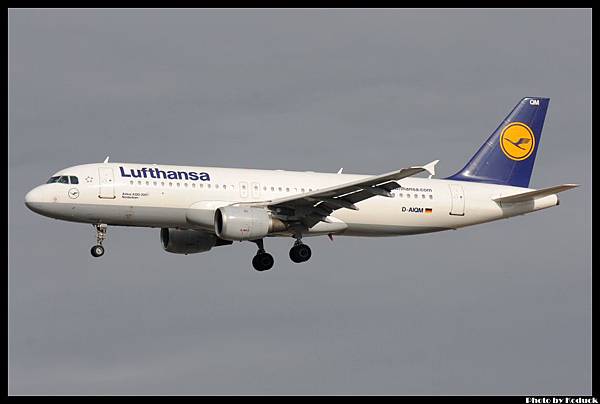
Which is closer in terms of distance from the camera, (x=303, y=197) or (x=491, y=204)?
(x=303, y=197)

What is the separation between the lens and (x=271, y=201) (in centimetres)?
5550

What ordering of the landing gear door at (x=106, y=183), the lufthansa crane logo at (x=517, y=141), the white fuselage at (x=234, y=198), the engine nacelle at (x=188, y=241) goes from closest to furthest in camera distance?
the landing gear door at (x=106, y=183)
the white fuselage at (x=234, y=198)
the engine nacelle at (x=188, y=241)
the lufthansa crane logo at (x=517, y=141)

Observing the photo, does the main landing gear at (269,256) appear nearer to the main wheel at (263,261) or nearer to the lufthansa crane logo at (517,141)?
the main wheel at (263,261)

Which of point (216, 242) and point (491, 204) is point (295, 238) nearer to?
point (216, 242)

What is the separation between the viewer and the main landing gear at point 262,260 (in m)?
58.1

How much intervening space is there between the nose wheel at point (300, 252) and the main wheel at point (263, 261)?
56.6 inches

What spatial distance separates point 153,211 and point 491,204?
14931 mm

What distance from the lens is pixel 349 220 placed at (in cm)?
5725

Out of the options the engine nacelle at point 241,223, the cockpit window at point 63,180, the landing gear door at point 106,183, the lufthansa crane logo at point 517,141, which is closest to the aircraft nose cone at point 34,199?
the cockpit window at point 63,180

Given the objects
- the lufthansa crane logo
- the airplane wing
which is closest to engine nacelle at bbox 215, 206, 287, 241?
the airplane wing

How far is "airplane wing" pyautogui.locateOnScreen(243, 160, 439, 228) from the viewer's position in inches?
2088

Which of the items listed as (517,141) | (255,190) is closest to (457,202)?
(517,141)

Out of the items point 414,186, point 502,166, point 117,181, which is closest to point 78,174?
point 117,181

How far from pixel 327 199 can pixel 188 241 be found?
7339 millimetres
